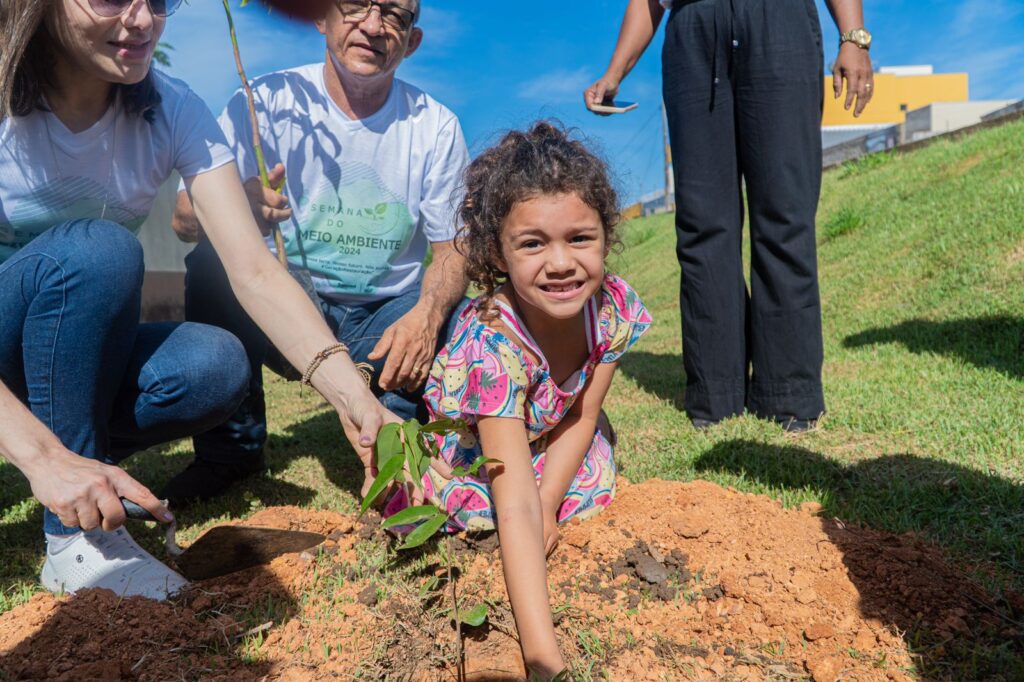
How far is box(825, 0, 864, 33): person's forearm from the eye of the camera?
308 centimetres

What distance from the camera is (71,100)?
2119mm

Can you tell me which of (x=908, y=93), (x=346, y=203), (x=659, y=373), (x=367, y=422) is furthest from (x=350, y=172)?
(x=908, y=93)

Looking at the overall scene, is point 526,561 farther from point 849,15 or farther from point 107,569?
point 849,15

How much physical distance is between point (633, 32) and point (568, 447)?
7.20 feet

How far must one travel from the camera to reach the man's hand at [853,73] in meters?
3.01

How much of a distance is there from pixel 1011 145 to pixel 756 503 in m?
6.71

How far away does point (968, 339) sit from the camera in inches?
162

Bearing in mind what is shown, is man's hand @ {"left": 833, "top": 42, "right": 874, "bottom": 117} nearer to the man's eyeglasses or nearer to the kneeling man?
the kneeling man

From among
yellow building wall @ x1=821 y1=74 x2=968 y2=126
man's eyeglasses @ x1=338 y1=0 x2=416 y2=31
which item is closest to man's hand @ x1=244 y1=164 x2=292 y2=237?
man's eyeglasses @ x1=338 y1=0 x2=416 y2=31

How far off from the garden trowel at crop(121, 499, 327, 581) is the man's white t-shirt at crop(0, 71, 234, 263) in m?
0.90

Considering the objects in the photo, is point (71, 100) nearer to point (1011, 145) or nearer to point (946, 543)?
point (946, 543)

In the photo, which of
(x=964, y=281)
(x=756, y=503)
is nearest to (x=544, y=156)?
(x=756, y=503)

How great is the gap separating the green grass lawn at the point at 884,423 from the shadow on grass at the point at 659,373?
0.02 m

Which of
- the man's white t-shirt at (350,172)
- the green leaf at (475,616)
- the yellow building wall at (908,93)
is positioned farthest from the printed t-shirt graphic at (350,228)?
the yellow building wall at (908,93)
